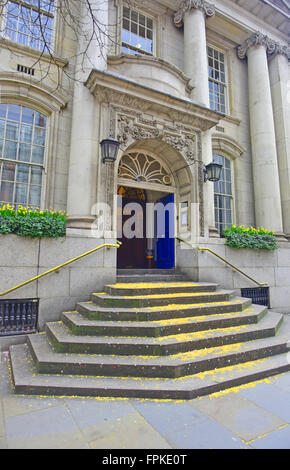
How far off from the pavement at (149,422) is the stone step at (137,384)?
9 cm

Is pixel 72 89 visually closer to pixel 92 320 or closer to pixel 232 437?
pixel 92 320

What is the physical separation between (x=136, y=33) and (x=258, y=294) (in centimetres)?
1090

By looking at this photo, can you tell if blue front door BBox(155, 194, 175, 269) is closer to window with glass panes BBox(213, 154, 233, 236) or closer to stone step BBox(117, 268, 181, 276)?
stone step BBox(117, 268, 181, 276)

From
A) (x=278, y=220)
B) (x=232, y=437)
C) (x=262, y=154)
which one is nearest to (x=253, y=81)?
(x=262, y=154)

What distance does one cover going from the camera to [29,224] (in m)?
5.77

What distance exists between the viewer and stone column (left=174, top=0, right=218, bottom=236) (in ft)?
29.2

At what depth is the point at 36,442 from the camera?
2518 mm

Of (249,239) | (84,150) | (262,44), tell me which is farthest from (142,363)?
(262,44)

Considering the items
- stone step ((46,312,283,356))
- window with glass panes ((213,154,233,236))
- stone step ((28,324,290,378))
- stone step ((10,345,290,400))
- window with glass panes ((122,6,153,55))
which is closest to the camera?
stone step ((10,345,290,400))

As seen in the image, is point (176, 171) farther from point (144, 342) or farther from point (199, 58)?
point (144, 342)

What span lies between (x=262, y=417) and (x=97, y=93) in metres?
7.94

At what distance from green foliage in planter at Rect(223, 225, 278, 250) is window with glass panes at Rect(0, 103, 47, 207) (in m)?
6.09

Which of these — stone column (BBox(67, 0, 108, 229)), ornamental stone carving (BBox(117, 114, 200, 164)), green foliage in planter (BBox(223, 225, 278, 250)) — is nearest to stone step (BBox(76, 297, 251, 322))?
stone column (BBox(67, 0, 108, 229))

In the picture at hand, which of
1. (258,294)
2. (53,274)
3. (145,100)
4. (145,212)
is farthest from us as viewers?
(145,212)
